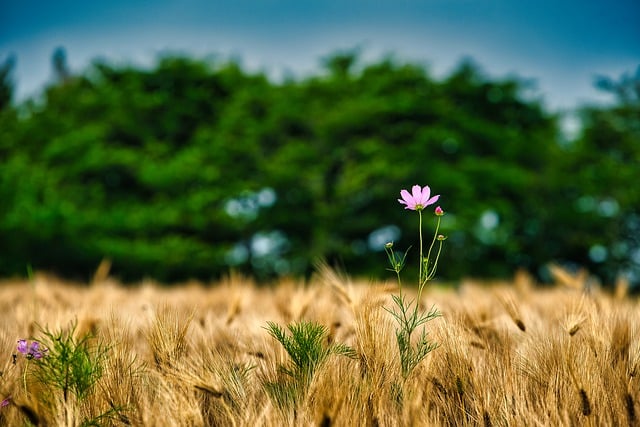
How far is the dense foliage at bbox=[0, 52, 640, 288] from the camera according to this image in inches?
333

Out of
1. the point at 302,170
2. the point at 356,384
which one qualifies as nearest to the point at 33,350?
the point at 356,384

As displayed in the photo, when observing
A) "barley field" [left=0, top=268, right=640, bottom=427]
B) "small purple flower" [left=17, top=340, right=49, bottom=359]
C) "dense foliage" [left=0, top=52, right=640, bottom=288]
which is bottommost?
"barley field" [left=0, top=268, right=640, bottom=427]

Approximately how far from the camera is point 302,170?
29.8ft

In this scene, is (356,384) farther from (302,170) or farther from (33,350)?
(302,170)

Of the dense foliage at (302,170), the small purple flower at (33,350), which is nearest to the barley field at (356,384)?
the small purple flower at (33,350)

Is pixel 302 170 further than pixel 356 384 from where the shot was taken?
Yes

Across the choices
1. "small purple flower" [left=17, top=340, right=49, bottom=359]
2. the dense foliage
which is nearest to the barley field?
"small purple flower" [left=17, top=340, right=49, bottom=359]

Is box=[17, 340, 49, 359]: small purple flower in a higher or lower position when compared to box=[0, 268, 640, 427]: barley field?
higher

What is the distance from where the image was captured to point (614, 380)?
111cm

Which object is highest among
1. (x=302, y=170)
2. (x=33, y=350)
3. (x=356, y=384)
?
(x=302, y=170)

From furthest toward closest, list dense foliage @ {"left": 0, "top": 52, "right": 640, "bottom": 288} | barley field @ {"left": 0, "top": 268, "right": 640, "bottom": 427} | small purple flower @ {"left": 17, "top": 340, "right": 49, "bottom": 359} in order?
dense foliage @ {"left": 0, "top": 52, "right": 640, "bottom": 288}
small purple flower @ {"left": 17, "top": 340, "right": 49, "bottom": 359}
barley field @ {"left": 0, "top": 268, "right": 640, "bottom": 427}

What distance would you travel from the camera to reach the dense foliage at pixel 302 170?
847 cm

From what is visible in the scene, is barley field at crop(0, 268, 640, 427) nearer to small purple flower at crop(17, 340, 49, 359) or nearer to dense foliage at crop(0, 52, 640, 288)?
small purple flower at crop(17, 340, 49, 359)

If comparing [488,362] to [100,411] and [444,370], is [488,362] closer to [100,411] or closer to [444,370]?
[444,370]
